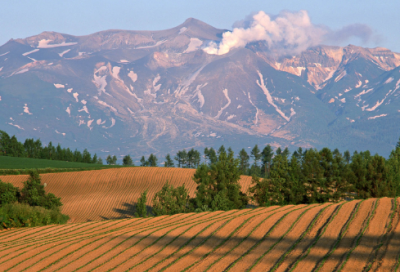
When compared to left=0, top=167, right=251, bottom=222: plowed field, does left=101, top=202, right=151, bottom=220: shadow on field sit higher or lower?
lower

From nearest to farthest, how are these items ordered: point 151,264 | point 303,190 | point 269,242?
1. point 151,264
2. point 269,242
3. point 303,190

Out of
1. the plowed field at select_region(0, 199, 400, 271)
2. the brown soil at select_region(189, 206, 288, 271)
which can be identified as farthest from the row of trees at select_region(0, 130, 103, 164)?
the brown soil at select_region(189, 206, 288, 271)

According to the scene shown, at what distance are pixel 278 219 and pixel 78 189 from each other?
6422 cm

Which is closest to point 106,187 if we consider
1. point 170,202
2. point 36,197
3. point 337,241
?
point 36,197

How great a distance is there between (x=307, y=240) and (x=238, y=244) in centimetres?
513

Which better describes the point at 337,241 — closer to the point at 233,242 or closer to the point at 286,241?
the point at 286,241

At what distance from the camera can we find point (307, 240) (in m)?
29.7

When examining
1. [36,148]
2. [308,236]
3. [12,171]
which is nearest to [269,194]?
[308,236]

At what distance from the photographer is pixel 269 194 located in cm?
6056

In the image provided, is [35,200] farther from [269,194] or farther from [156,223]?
[269,194]

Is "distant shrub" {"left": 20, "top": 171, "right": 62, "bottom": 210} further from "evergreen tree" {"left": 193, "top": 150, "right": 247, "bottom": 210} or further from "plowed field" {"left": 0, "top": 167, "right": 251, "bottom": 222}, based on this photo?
"evergreen tree" {"left": 193, "top": 150, "right": 247, "bottom": 210}

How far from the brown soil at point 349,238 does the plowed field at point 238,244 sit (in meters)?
0.06

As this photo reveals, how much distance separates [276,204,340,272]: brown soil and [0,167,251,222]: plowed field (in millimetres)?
44823

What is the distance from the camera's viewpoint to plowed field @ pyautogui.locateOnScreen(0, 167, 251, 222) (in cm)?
7512
